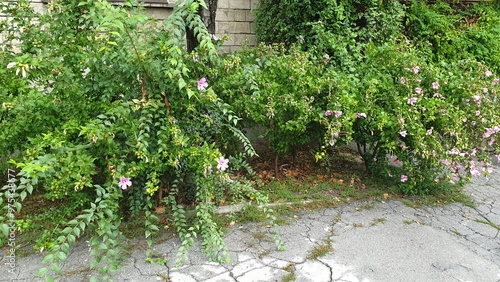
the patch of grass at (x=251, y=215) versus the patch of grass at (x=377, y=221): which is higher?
the patch of grass at (x=251, y=215)

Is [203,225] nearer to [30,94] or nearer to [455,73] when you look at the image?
[30,94]

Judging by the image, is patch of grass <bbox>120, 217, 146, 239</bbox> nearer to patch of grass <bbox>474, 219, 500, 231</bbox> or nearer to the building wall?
patch of grass <bbox>474, 219, 500, 231</bbox>

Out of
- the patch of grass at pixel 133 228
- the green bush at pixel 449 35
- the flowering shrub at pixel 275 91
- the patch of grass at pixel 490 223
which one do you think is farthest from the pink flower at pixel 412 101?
the green bush at pixel 449 35

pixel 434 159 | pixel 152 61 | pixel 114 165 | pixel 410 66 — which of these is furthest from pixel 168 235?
pixel 410 66

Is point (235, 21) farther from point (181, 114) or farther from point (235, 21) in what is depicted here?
point (181, 114)

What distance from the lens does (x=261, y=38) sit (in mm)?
6570

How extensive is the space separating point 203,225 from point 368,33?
3930 mm

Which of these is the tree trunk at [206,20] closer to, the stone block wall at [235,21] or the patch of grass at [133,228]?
the patch of grass at [133,228]

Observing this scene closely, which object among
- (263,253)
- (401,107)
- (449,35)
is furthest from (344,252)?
(449,35)

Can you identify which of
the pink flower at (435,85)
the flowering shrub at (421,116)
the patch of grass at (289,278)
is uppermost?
the pink flower at (435,85)

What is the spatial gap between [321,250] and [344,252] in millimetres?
180

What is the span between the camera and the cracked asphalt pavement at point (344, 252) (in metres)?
2.93

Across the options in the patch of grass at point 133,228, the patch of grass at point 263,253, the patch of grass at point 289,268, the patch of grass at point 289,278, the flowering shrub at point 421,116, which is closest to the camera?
the patch of grass at point 289,278

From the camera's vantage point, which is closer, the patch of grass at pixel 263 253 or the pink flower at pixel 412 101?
the patch of grass at pixel 263 253
